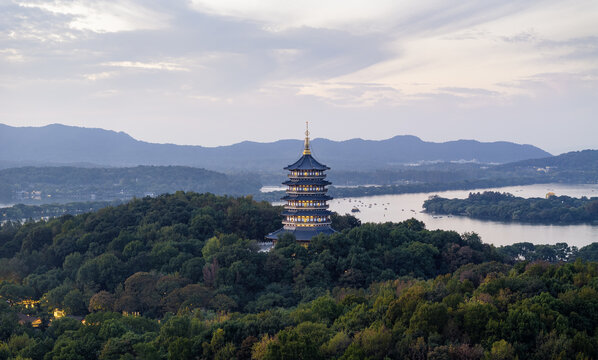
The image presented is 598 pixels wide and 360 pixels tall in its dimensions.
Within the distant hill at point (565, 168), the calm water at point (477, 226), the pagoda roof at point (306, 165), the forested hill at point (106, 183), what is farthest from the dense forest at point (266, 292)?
the distant hill at point (565, 168)

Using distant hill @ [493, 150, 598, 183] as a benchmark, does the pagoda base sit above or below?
below

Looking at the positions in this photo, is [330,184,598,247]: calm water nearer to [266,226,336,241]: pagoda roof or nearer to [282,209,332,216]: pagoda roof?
[282,209,332,216]: pagoda roof

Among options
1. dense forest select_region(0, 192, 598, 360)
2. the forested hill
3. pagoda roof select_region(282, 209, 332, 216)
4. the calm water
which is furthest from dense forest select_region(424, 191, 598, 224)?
pagoda roof select_region(282, 209, 332, 216)

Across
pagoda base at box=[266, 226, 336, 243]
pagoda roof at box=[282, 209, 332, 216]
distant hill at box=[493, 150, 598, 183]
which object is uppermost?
distant hill at box=[493, 150, 598, 183]

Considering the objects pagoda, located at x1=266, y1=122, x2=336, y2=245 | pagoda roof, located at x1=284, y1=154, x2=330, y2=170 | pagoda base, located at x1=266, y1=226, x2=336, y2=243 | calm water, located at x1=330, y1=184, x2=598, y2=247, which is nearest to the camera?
pagoda base, located at x1=266, y1=226, x2=336, y2=243

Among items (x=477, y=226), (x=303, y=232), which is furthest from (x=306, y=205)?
(x=477, y=226)

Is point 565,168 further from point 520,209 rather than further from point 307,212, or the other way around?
point 307,212

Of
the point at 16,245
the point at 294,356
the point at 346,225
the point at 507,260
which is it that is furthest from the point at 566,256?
the point at 16,245
